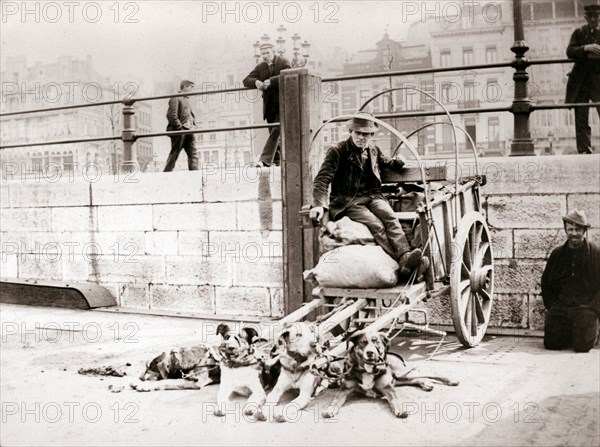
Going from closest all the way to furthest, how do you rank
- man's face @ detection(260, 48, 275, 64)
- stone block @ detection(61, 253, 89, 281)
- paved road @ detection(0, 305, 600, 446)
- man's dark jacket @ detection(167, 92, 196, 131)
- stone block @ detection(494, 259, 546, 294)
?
paved road @ detection(0, 305, 600, 446), stone block @ detection(494, 259, 546, 294), man's face @ detection(260, 48, 275, 64), stone block @ detection(61, 253, 89, 281), man's dark jacket @ detection(167, 92, 196, 131)

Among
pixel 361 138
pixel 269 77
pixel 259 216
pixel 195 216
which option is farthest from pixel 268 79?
pixel 361 138

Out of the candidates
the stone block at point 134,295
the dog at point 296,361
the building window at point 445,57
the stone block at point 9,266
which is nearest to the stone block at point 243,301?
the stone block at point 134,295

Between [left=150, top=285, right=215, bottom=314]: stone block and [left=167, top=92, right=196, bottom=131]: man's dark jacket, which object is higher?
[left=167, top=92, right=196, bottom=131]: man's dark jacket

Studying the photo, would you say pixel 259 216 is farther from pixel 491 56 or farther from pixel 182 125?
pixel 491 56

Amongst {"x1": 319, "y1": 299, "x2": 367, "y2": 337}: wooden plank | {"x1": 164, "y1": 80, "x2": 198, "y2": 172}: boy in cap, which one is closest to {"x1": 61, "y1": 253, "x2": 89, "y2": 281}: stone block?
{"x1": 164, "y1": 80, "x2": 198, "y2": 172}: boy in cap

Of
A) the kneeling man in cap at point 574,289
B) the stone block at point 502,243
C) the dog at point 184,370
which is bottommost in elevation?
the dog at point 184,370

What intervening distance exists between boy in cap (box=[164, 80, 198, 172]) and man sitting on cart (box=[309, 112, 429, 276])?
4440 mm

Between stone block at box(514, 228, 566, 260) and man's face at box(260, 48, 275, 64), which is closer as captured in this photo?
stone block at box(514, 228, 566, 260)

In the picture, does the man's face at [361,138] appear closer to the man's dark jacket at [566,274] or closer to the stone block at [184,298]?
the man's dark jacket at [566,274]

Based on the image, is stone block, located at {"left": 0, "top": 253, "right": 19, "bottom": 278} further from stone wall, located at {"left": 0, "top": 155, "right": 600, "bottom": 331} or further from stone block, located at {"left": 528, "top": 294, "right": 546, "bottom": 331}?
stone block, located at {"left": 528, "top": 294, "right": 546, "bottom": 331}

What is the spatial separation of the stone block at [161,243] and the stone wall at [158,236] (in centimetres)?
1

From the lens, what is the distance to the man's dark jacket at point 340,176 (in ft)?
20.0

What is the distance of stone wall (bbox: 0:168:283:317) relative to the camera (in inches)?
325

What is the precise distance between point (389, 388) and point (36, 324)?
5.04 m
